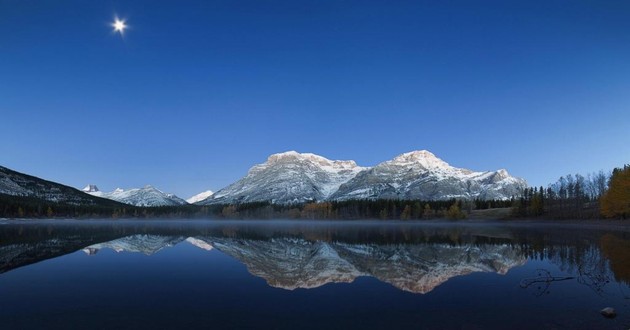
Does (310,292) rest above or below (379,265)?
above

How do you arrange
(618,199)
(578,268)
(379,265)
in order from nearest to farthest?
(578,268) < (379,265) < (618,199)

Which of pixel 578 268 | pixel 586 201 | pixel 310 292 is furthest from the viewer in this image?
pixel 586 201

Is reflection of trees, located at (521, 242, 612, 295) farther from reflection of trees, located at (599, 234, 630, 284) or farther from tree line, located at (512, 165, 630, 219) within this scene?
tree line, located at (512, 165, 630, 219)

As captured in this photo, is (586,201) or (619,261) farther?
(586,201)

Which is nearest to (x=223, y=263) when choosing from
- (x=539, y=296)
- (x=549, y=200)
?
(x=539, y=296)

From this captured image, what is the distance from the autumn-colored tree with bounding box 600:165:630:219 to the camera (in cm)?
11672

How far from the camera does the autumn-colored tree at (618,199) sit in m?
117

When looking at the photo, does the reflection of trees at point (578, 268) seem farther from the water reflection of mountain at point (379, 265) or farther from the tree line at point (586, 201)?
the tree line at point (586, 201)

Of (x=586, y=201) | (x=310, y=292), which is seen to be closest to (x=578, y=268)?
(x=310, y=292)

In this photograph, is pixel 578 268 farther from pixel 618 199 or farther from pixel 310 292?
pixel 618 199

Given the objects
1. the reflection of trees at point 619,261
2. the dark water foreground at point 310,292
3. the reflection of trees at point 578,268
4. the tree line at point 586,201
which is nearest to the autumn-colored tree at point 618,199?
the tree line at point 586,201

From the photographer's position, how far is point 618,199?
11925 centimetres

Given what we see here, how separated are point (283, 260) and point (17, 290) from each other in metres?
26.8

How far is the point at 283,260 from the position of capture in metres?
49.8
